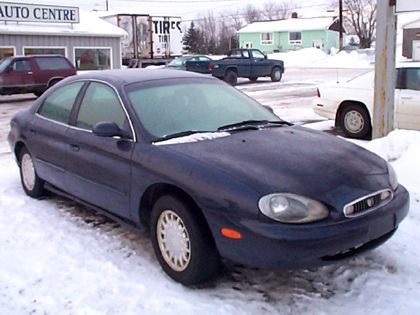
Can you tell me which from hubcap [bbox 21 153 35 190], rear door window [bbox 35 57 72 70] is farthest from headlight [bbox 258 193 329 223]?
rear door window [bbox 35 57 72 70]

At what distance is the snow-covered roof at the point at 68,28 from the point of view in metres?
24.8

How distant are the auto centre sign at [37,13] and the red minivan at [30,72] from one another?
6864mm

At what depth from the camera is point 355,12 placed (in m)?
67.7

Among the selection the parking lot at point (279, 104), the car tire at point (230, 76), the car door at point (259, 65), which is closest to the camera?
the parking lot at point (279, 104)

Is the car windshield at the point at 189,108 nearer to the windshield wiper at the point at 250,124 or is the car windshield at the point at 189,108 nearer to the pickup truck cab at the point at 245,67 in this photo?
the windshield wiper at the point at 250,124

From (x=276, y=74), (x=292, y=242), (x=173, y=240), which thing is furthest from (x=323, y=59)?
(x=292, y=242)

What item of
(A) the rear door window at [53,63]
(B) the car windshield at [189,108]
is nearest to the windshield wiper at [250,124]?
(B) the car windshield at [189,108]

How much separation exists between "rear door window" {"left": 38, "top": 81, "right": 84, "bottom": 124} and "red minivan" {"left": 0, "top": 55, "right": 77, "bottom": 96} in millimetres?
13653

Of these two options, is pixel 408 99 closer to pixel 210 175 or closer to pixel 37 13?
pixel 210 175

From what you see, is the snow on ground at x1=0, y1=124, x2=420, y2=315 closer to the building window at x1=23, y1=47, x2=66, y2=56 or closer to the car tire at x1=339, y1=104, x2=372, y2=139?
the car tire at x1=339, y1=104, x2=372, y2=139

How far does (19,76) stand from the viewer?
18547 millimetres

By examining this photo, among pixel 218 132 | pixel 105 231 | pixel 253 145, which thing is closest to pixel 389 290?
pixel 253 145

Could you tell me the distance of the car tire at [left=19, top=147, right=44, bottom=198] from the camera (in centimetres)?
588

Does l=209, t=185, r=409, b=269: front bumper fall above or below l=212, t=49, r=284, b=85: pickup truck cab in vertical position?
below
